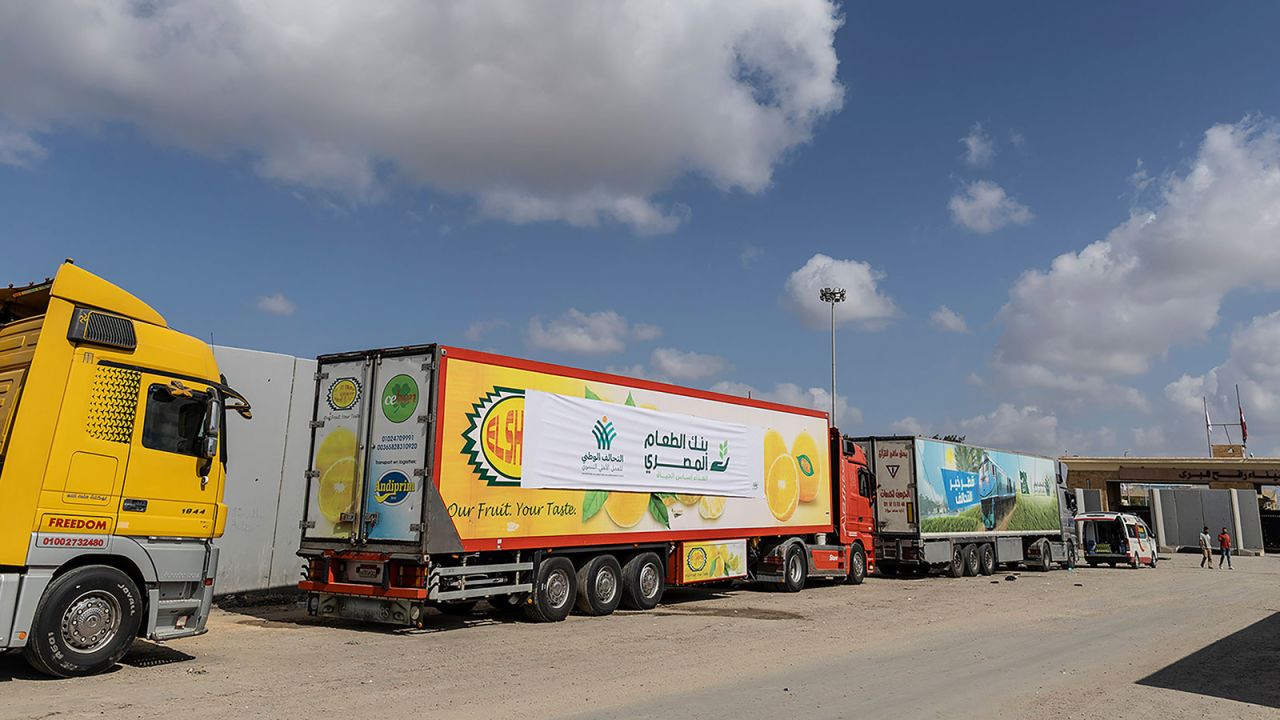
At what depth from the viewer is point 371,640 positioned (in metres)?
11.4

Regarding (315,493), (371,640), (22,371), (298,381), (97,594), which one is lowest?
(371,640)

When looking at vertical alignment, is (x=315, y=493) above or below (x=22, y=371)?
below

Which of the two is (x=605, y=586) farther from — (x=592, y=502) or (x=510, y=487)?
(x=510, y=487)

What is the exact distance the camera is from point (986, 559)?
26.5 m

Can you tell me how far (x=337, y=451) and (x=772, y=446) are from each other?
8885 millimetres

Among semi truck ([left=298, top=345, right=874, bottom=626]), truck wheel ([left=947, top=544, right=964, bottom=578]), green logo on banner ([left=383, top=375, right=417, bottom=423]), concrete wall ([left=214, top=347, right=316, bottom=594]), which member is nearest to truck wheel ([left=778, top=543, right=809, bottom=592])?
semi truck ([left=298, top=345, right=874, bottom=626])

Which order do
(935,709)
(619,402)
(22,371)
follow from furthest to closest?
(619,402) < (22,371) < (935,709)

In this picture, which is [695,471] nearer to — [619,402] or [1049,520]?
[619,402]

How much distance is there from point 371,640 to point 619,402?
210 inches

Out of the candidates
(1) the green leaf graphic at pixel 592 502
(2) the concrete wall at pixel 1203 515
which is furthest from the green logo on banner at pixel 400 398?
(2) the concrete wall at pixel 1203 515

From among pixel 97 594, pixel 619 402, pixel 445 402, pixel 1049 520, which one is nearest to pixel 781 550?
pixel 619 402

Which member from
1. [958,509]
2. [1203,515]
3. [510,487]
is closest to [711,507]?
[510,487]

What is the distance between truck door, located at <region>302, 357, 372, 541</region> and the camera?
1227 centimetres

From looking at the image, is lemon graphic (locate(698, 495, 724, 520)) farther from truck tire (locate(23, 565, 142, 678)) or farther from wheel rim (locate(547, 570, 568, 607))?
truck tire (locate(23, 565, 142, 678))
